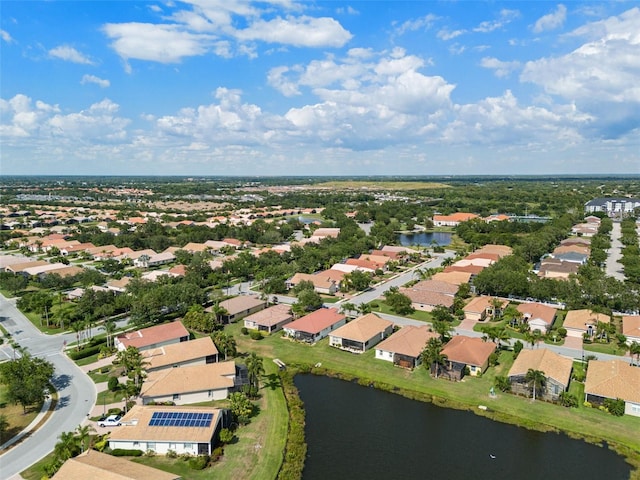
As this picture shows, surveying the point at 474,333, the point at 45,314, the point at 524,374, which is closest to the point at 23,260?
the point at 45,314

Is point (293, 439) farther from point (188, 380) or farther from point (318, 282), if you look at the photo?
point (318, 282)

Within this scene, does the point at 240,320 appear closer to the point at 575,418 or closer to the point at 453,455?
the point at 453,455

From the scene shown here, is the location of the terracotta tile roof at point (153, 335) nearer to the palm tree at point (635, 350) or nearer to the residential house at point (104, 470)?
the residential house at point (104, 470)

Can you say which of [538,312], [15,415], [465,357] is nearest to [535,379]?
[465,357]

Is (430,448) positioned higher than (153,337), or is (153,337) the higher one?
(153,337)

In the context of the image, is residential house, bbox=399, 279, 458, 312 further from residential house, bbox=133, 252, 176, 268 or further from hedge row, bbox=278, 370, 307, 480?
residential house, bbox=133, 252, 176, 268

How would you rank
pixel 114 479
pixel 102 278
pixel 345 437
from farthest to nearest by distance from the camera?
1. pixel 102 278
2. pixel 345 437
3. pixel 114 479
